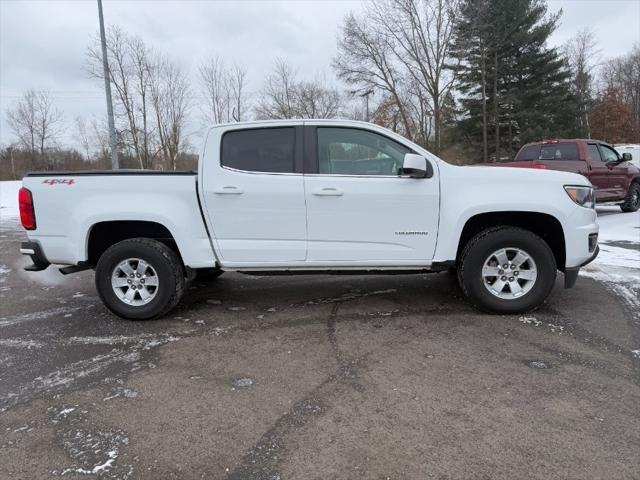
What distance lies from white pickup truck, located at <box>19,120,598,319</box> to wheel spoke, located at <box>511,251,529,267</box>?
0.04 ft

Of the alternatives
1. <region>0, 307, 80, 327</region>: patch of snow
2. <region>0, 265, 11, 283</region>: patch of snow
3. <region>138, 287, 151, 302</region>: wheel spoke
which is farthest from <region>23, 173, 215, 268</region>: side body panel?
<region>0, 265, 11, 283</region>: patch of snow

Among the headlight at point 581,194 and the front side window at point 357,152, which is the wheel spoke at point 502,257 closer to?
the headlight at point 581,194

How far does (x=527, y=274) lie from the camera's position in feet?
14.6

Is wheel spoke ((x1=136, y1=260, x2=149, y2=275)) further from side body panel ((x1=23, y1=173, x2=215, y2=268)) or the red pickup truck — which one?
the red pickup truck

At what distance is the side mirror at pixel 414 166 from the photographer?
4.17 m

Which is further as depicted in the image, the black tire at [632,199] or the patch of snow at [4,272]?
the black tire at [632,199]

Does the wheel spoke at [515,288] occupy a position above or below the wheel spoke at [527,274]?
below

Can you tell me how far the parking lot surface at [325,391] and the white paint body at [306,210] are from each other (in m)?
0.69

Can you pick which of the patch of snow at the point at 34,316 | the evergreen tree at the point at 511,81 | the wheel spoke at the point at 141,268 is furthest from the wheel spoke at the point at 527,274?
the evergreen tree at the point at 511,81

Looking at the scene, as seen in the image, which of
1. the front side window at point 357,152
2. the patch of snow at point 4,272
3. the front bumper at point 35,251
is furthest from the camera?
the patch of snow at point 4,272

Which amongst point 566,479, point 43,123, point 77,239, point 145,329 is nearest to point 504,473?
point 566,479

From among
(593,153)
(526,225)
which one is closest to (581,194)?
(526,225)

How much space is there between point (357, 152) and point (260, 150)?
3.13ft

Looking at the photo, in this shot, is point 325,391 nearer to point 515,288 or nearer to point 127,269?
point 515,288
